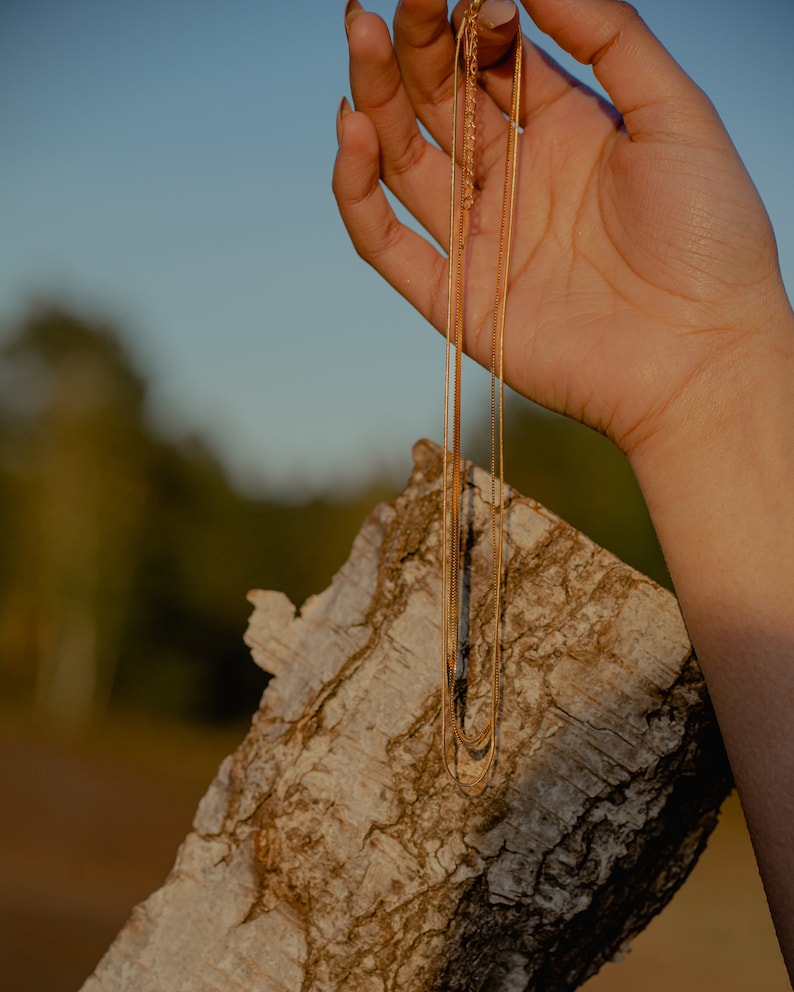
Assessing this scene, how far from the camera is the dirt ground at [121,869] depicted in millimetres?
6387

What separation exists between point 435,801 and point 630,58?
148cm

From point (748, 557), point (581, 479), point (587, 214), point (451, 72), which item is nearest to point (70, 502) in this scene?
point (581, 479)

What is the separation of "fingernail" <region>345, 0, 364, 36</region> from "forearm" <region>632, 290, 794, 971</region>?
3.29 feet

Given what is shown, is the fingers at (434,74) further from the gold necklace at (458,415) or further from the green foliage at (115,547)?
the green foliage at (115,547)

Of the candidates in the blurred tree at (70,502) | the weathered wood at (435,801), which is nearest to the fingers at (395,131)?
the weathered wood at (435,801)

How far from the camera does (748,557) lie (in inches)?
64.1

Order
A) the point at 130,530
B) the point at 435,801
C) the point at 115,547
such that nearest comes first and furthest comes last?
1. the point at 435,801
2. the point at 115,547
3. the point at 130,530

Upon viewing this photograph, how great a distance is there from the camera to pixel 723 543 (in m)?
1.64

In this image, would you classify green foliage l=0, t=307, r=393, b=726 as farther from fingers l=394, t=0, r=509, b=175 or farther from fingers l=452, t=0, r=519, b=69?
fingers l=452, t=0, r=519, b=69

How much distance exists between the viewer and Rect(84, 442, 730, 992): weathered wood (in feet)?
5.57

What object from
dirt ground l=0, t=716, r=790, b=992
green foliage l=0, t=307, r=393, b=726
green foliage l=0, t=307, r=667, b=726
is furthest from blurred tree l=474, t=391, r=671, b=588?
dirt ground l=0, t=716, r=790, b=992

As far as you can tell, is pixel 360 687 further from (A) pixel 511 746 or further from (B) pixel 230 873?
(B) pixel 230 873

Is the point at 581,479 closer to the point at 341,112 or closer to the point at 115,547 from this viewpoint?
the point at 115,547

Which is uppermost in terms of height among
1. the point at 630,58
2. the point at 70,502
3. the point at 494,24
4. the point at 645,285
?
the point at 70,502
